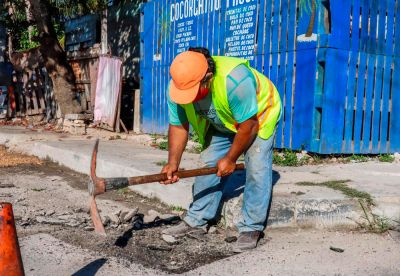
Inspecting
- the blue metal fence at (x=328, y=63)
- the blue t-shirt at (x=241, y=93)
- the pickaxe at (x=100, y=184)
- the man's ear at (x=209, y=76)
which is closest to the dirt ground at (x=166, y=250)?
the pickaxe at (x=100, y=184)

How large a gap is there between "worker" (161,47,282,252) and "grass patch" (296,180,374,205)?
0.93 metres

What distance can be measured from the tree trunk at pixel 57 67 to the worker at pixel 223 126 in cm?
776

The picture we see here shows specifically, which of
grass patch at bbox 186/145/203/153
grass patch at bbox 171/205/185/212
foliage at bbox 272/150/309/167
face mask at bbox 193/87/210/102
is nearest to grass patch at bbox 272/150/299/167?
foliage at bbox 272/150/309/167

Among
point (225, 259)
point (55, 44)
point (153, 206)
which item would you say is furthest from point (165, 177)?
point (55, 44)

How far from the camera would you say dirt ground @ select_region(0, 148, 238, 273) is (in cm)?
346

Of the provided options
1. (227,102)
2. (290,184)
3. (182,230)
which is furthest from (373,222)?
(227,102)

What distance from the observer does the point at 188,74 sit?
3.09 m

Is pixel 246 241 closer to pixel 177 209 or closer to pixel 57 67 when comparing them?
pixel 177 209

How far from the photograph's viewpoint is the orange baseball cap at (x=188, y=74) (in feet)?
10.1

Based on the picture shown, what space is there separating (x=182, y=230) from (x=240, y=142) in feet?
3.27

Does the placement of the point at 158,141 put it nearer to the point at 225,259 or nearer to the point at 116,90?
the point at 116,90

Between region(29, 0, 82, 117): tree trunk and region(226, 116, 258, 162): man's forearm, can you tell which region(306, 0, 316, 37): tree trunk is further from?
region(29, 0, 82, 117): tree trunk

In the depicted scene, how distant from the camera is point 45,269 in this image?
3.14m

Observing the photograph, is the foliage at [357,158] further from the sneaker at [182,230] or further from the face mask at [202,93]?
the face mask at [202,93]
